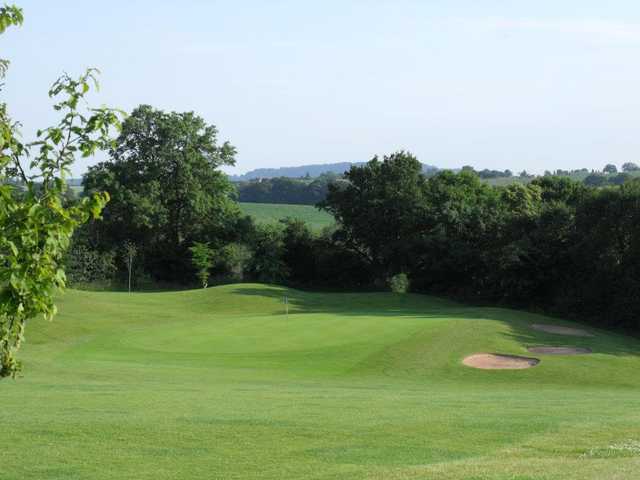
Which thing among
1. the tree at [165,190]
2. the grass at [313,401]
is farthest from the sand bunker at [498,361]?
the tree at [165,190]

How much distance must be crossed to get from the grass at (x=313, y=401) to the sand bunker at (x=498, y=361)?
0.57 m

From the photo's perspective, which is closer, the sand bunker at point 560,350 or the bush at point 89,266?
the sand bunker at point 560,350

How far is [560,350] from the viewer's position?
109 ft

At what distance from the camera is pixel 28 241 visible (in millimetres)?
6902

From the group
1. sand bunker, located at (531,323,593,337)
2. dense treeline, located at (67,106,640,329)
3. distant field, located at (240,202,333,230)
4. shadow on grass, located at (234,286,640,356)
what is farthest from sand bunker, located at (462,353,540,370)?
distant field, located at (240,202,333,230)

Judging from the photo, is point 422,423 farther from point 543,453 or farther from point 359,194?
point 359,194

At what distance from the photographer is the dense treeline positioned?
178 feet

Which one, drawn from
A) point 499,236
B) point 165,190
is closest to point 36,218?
point 499,236

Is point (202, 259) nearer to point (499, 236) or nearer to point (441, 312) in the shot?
point (499, 236)

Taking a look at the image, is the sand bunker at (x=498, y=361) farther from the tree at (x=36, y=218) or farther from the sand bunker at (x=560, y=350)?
the tree at (x=36, y=218)

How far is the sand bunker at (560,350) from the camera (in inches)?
1278

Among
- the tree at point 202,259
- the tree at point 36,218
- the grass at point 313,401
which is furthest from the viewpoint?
the tree at point 202,259

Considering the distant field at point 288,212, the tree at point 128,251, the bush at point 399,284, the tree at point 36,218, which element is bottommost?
the bush at point 399,284

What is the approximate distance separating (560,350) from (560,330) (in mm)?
5982
